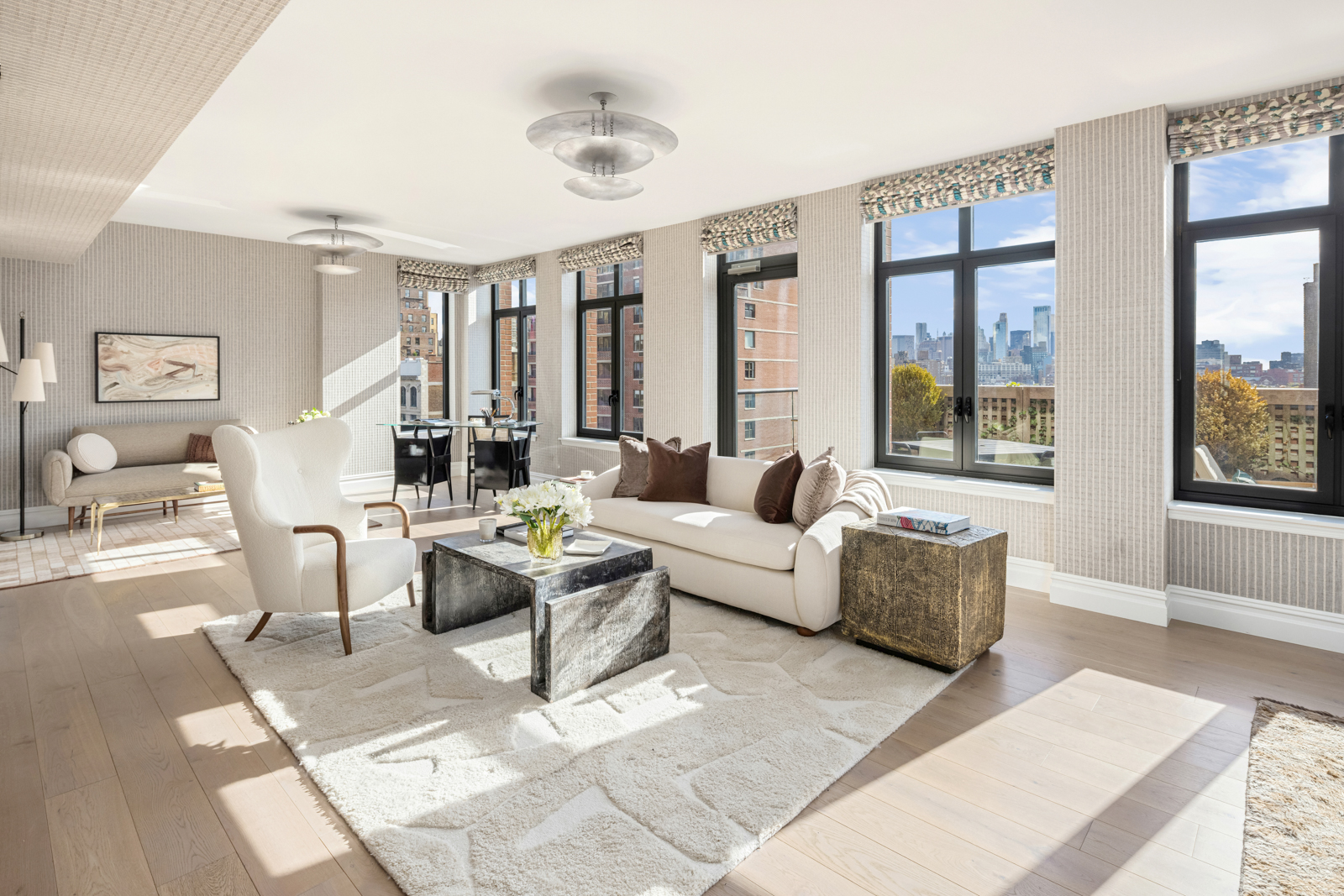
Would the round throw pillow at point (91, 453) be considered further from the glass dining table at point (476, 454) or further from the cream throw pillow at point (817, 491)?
the cream throw pillow at point (817, 491)

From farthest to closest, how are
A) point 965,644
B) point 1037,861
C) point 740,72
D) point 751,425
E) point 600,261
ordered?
point 600,261 → point 751,425 → point 740,72 → point 965,644 → point 1037,861

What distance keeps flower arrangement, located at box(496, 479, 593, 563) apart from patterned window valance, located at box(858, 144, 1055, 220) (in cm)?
318

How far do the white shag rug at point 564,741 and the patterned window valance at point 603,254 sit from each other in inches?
167

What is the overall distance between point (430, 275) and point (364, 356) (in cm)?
123

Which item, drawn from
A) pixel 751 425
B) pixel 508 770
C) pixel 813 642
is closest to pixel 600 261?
pixel 751 425

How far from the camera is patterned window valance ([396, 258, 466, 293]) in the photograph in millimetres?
8211

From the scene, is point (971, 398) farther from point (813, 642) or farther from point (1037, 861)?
point (1037, 861)

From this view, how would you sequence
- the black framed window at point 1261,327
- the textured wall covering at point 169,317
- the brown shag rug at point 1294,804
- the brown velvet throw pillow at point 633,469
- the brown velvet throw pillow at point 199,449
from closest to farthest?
the brown shag rug at point 1294,804, the black framed window at point 1261,327, the brown velvet throw pillow at point 633,469, the textured wall covering at point 169,317, the brown velvet throw pillow at point 199,449

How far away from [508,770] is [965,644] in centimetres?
196

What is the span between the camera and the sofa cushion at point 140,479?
583 cm

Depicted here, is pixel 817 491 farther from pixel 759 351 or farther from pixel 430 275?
pixel 430 275

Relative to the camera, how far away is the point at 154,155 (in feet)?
11.6

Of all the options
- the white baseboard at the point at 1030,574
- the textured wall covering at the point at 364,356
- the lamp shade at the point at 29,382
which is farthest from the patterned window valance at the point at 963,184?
the lamp shade at the point at 29,382

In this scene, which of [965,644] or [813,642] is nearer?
[965,644]
